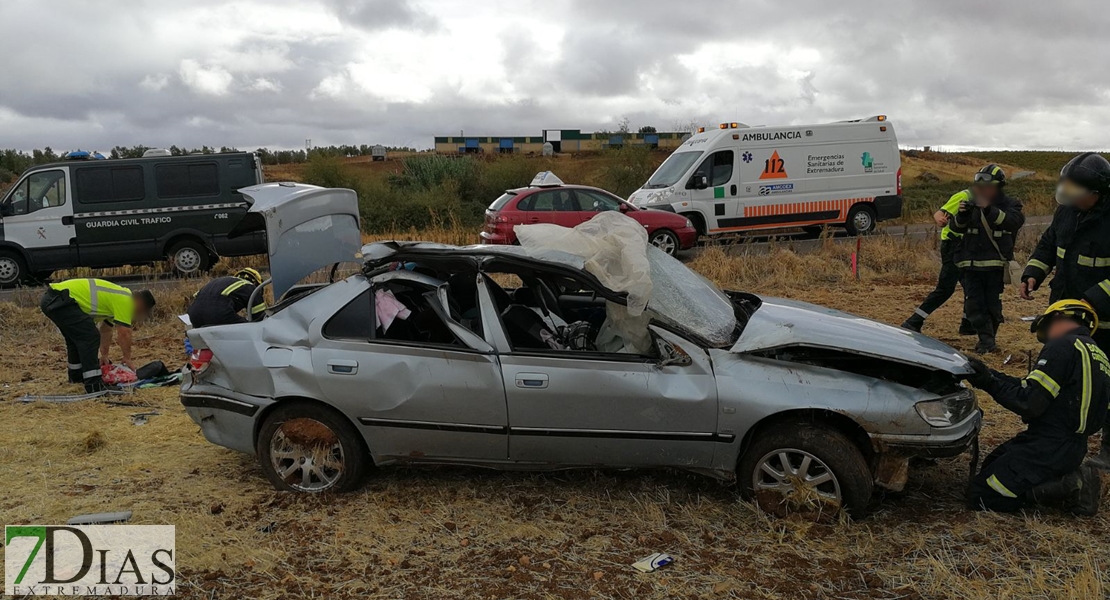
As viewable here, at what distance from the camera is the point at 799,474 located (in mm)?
3910

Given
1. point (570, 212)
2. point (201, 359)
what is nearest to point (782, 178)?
point (570, 212)

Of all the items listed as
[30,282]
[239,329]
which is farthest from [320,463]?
[30,282]

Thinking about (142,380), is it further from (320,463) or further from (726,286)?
(726,286)

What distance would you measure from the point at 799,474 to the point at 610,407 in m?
0.99

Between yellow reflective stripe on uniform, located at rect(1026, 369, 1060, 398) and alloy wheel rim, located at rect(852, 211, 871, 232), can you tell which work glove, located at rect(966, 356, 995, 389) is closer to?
yellow reflective stripe on uniform, located at rect(1026, 369, 1060, 398)

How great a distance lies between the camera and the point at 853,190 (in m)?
16.4

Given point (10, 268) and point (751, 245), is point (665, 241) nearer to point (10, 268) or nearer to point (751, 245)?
point (751, 245)

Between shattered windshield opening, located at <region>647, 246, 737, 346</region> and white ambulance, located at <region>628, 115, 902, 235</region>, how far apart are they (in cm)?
1077

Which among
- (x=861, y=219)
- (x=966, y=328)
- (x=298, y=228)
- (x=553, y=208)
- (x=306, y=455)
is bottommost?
(x=306, y=455)

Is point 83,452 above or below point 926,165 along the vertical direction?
below

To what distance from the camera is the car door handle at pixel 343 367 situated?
4270 millimetres

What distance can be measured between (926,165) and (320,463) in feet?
169

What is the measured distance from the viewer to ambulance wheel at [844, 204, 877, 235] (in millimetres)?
16578

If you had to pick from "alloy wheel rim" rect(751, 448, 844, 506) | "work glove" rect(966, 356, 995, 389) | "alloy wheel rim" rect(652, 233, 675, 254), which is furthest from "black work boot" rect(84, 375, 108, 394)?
"alloy wheel rim" rect(652, 233, 675, 254)
